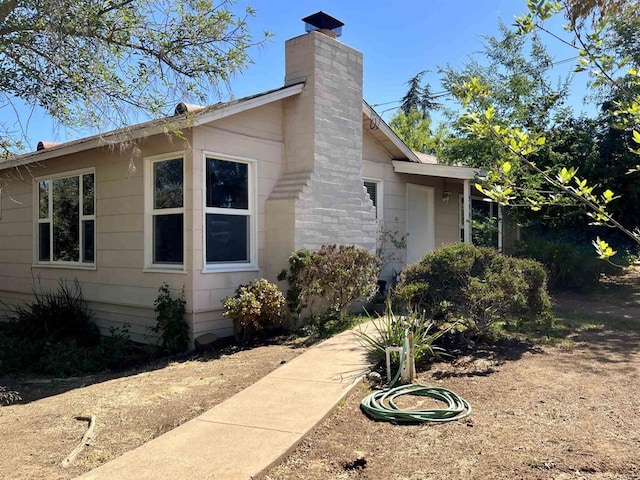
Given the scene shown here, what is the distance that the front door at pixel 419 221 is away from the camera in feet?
43.1

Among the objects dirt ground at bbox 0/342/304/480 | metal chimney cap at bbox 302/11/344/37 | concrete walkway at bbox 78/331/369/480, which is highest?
metal chimney cap at bbox 302/11/344/37

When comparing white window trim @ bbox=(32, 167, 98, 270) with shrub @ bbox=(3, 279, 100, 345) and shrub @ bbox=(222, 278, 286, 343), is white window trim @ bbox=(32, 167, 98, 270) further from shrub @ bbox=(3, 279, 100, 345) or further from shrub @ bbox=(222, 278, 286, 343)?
shrub @ bbox=(222, 278, 286, 343)

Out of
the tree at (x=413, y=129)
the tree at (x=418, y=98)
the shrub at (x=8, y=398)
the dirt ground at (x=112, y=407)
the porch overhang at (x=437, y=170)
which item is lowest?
the shrub at (x=8, y=398)

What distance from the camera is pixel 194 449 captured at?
4109mm

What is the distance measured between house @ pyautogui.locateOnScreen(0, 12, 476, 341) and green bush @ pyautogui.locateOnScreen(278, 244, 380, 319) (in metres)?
0.56

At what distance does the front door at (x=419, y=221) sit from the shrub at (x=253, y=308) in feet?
18.1

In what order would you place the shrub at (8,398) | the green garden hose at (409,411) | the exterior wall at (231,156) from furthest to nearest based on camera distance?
the exterior wall at (231,156) → the shrub at (8,398) → the green garden hose at (409,411)

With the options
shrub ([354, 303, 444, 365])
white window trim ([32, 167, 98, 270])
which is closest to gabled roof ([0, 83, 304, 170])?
white window trim ([32, 167, 98, 270])

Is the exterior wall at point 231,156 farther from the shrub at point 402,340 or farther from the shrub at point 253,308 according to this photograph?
the shrub at point 402,340

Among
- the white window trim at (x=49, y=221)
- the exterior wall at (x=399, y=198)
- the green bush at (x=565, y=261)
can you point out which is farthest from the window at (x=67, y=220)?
the green bush at (x=565, y=261)

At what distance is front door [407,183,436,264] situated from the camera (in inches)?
517

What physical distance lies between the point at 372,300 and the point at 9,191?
9096 millimetres

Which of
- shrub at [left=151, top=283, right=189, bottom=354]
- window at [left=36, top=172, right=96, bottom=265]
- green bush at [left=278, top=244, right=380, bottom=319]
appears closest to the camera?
shrub at [left=151, top=283, right=189, bottom=354]

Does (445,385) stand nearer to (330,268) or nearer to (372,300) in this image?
(330,268)
